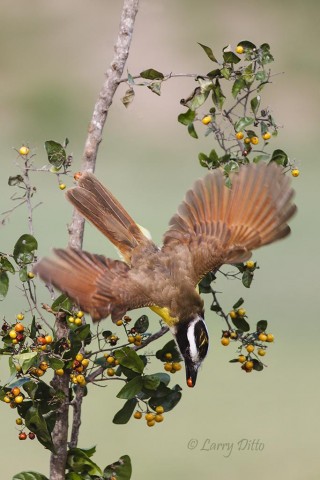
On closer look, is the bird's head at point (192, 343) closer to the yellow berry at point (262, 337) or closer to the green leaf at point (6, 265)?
the yellow berry at point (262, 337)

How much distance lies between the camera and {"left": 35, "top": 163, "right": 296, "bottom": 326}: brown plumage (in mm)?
1396

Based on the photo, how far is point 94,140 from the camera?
4.55 feet

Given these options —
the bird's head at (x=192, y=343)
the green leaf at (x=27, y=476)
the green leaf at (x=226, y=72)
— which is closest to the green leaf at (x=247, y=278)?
the bird's head at (x=192, y=343)

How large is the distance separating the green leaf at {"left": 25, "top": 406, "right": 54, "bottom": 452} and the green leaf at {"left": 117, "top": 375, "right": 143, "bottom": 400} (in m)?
0.12

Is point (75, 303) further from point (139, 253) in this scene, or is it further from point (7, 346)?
point (139, 253)

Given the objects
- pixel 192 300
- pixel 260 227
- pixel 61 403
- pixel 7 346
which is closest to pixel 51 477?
pixel 61 403

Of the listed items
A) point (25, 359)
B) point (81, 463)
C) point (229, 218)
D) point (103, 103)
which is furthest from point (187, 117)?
point (81, 463)

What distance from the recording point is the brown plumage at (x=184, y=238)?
1396mm

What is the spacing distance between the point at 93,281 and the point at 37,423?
237mm

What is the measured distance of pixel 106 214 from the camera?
1536 millimetres

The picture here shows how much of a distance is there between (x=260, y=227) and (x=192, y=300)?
18cm

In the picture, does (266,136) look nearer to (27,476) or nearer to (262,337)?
(262,337)

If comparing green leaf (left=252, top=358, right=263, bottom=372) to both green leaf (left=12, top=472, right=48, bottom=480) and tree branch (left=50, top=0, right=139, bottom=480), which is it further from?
green leaf (left=12, top=472, right=48, bottom=480)

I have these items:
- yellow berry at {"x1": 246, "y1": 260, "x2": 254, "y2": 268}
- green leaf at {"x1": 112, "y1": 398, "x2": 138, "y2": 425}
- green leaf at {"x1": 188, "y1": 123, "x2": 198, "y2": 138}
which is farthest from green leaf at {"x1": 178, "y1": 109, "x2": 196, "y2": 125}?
green leaf at {"x1": 112, "y1": 398, "x2": 138, "y2": 425}
